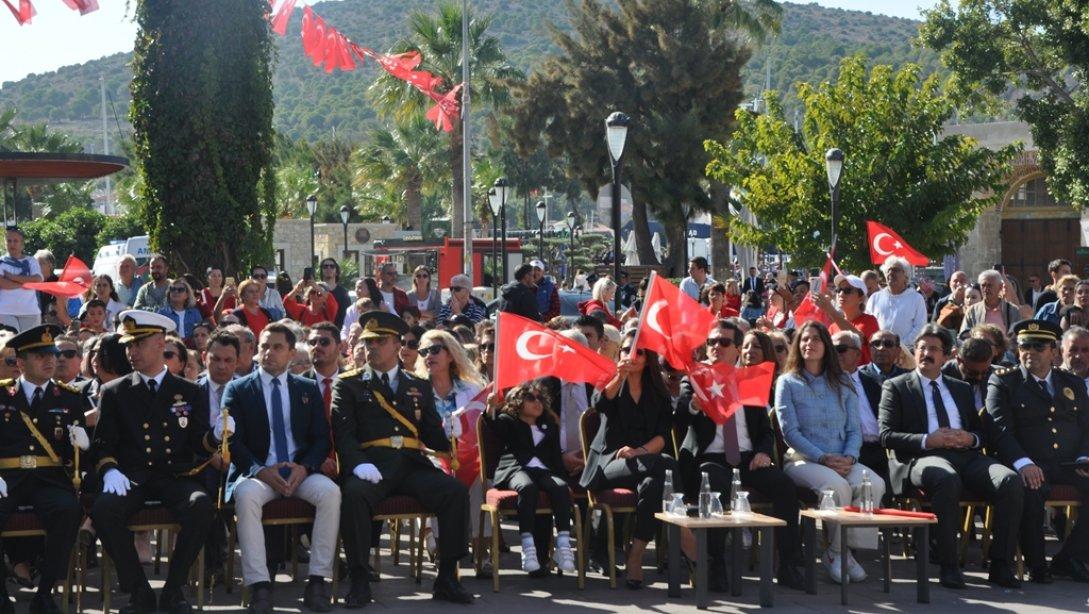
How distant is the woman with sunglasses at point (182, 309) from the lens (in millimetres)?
13883

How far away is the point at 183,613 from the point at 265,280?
783cm

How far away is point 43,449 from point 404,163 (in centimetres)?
5180

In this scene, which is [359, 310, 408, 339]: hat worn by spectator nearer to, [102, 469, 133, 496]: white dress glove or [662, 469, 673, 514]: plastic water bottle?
[102, 469, 133, 496]: white dress glove

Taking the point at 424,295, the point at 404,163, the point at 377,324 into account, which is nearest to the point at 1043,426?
the point at 377,324

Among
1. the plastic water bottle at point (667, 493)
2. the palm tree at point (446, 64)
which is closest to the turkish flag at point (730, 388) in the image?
the plastic water bottle at point (667, 493)

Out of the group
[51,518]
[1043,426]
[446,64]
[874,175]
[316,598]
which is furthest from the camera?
[446,64]

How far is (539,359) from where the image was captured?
970cm

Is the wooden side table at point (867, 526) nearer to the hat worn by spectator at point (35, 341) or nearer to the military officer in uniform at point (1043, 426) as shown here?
the military officer in uniform at point (1043, 426)

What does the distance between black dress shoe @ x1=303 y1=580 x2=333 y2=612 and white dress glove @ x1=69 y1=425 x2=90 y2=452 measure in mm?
1547

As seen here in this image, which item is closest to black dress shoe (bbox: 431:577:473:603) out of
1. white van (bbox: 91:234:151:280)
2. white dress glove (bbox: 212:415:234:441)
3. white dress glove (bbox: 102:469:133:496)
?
white dress glove (bbox: 212:415:234:441)

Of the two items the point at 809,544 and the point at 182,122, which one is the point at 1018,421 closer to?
the point at 809,544

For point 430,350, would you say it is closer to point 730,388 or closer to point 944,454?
point 730,388

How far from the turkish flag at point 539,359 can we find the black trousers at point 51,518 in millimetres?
2841

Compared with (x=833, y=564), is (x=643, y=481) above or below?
above
